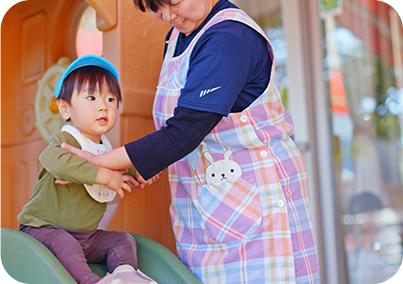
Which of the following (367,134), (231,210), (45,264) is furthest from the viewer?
(367,134)

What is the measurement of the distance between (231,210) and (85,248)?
1.24ft

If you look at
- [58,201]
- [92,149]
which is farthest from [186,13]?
[58,201]

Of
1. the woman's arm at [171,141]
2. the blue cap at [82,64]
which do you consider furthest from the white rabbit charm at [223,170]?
the blue cap at [82,64]

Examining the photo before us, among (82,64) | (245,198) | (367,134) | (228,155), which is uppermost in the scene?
(82,64)

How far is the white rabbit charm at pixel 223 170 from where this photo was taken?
0.94 m

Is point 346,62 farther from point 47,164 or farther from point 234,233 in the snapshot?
point 47,164

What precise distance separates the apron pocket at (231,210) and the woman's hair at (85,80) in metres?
0.38

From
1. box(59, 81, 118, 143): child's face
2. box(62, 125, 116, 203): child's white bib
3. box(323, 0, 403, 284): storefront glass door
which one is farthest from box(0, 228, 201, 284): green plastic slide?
box(323, 0, 403, 284): storefront glass door

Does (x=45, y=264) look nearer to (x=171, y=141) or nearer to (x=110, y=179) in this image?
(x=110, y=179)

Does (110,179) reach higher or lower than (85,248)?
higher

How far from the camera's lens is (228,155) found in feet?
3.12

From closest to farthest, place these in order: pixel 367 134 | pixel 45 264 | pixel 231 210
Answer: pixel 45 264
pixel 231 210
pixel 367 134

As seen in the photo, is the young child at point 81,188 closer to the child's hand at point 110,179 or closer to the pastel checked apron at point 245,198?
the child's hand at point 110,179

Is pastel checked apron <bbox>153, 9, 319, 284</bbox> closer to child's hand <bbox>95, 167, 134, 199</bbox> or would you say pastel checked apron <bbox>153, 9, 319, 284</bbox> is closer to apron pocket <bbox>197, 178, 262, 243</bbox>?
apron pocket <bbox>197, 178, 262, 243</bbox>
